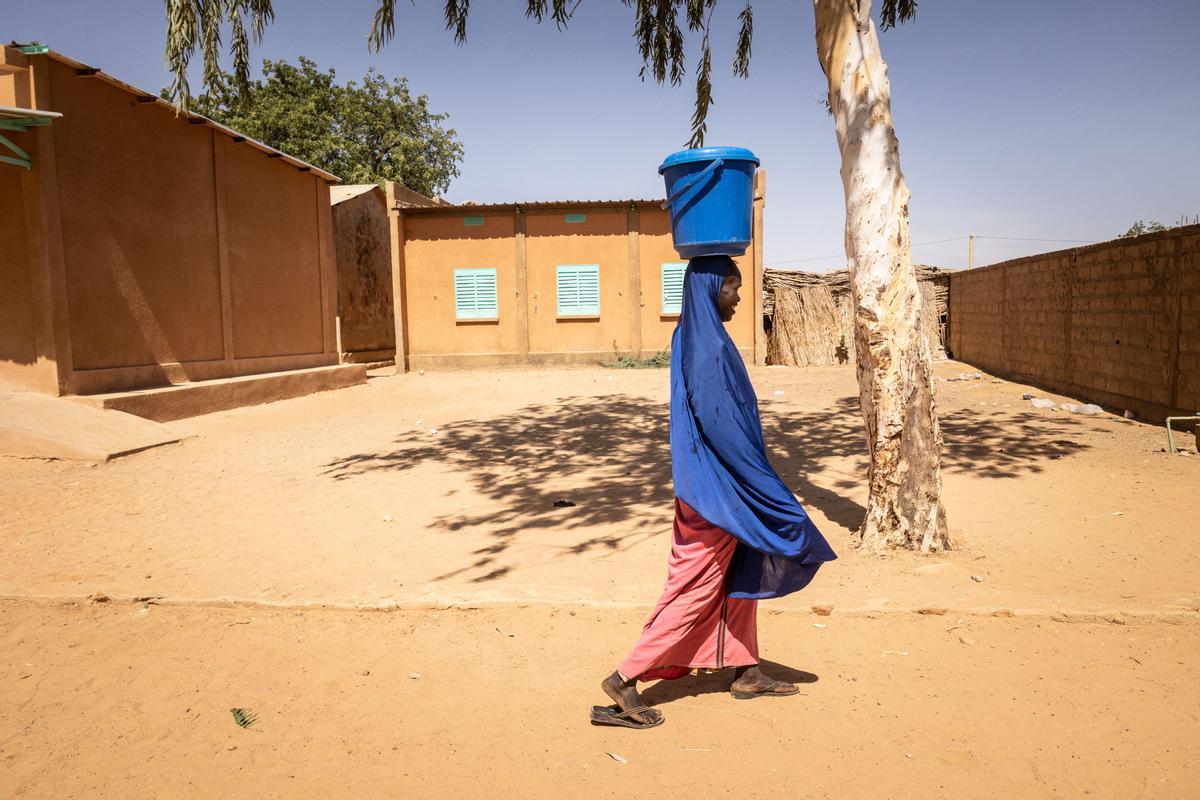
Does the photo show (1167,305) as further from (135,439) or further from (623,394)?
(135,439)

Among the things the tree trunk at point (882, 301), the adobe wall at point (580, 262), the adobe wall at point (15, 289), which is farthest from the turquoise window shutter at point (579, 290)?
the tree trunk at point (882, 301)

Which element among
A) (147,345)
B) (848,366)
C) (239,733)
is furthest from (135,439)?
(848,366)

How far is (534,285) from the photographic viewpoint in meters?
16.8

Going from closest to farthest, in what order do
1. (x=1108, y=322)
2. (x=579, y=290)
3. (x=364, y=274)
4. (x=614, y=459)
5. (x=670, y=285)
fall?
(x=614, y=459), (x=1108, y=322), (x=670, y=285), (x=579, y=290), (x=364, y=274)

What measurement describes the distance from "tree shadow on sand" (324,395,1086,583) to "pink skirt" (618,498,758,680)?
1777 mm

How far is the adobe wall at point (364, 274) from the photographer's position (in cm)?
1681

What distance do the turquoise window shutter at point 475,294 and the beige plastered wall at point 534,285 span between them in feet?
0.44

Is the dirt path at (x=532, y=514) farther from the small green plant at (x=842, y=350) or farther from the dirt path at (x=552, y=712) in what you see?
the small green plant at (x=842, y=350)

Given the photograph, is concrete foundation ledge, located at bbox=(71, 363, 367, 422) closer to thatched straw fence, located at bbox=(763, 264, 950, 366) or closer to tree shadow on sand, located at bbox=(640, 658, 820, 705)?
tree shadow on sand, located at bbox=(640, 658, 820, 705)

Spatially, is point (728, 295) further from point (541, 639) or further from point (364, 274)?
point (364, 274)

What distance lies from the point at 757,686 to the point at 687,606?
20.3 inches

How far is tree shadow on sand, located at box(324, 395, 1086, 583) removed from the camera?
5.44 metres

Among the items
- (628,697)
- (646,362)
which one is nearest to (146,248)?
(646,362)

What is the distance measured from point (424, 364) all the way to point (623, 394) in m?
6.35
